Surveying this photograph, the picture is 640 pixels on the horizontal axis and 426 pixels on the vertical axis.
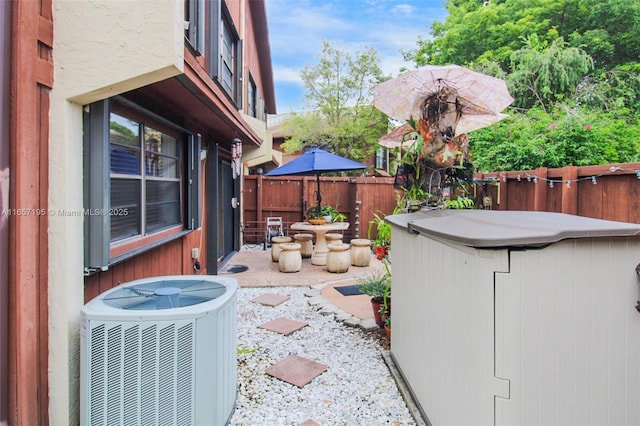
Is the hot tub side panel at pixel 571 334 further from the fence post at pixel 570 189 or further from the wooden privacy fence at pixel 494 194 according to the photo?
the fence post at pixel 570 189

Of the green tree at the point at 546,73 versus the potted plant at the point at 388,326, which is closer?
the potted plant at the point at 388,326

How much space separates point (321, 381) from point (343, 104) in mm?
15414

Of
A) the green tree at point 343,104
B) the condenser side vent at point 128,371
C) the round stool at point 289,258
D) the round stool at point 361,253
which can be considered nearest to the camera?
the condenser side vent at point 128,371

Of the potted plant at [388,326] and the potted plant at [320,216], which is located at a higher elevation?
the potted plant at [320,216]

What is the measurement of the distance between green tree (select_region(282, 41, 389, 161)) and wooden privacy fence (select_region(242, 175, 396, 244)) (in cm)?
741

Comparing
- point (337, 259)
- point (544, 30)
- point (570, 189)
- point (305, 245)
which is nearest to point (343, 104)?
point (544, 30)

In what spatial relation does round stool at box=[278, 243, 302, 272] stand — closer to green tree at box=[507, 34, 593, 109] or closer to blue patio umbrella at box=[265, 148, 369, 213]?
blue patio umbrella at box=[265, 148, 369, 213]

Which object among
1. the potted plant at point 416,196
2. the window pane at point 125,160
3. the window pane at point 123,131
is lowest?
the potted plant at point 416,196

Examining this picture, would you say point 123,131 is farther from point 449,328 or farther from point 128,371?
point 449,328

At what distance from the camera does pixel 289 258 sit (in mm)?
6410

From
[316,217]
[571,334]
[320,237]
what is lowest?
[320,237]

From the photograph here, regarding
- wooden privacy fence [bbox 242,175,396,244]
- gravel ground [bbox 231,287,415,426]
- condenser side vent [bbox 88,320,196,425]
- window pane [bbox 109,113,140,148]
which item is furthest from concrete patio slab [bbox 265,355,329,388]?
wooden privacy fence [bbox 242,175,396,244]

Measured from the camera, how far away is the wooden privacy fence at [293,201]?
982cm

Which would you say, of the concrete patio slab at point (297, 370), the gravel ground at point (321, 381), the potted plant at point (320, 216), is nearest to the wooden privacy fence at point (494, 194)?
the potted plant at point (320, 216)
